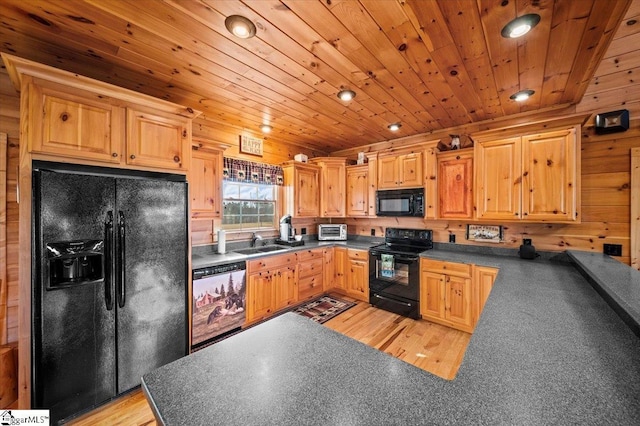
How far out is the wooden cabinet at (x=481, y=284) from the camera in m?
2.72

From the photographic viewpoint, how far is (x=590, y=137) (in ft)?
8.54

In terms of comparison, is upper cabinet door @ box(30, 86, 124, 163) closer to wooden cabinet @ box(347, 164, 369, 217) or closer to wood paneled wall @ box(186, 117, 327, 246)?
wood paneled wall @ box(186, 117, 327, 246)

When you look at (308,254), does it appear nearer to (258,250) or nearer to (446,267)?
(258,250)

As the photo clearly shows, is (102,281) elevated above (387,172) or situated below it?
below

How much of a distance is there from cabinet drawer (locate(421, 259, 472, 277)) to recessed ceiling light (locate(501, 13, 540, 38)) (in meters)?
2.23

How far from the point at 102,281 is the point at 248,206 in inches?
83.7

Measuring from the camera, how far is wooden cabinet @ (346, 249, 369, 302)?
150 inches

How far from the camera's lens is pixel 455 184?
Answer: 329cm

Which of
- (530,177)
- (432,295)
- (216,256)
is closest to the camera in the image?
(530,177)

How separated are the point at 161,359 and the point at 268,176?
2562 millimetres

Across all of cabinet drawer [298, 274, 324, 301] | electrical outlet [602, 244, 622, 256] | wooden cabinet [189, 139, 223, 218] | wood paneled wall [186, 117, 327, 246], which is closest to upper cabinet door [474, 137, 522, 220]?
electrical outlet [602, 244, 622, 256]

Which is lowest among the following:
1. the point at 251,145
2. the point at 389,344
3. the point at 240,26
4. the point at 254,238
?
the point at 389,344

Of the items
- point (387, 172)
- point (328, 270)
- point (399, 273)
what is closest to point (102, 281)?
point (328, 270)

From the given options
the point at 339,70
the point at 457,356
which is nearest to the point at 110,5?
the point at 339,70
